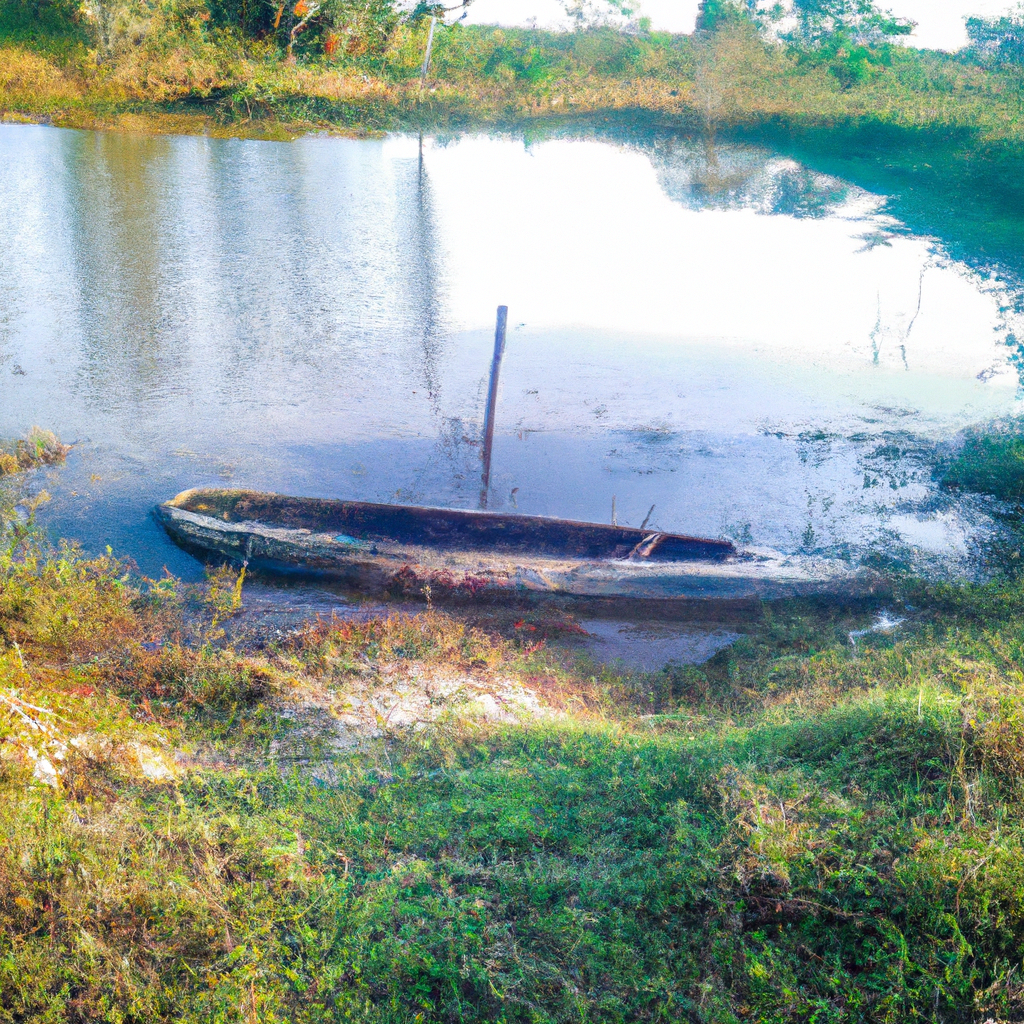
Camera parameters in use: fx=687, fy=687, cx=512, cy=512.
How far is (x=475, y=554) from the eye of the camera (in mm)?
6738

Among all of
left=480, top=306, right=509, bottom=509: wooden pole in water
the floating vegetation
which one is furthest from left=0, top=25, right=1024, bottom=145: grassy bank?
the floating vegetation

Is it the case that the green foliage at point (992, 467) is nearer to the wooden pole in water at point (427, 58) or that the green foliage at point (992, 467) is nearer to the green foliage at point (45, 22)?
the wooden pole in water at point (427, 58)

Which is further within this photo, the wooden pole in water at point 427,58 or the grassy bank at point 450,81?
the wooden pole in water at point 427,58

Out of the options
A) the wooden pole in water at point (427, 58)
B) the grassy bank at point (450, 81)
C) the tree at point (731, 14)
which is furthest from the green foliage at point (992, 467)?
the wooden pole in water at point (427, 58)

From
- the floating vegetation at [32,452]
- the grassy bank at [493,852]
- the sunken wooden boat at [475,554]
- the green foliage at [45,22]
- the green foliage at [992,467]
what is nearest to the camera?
the grassy bank at [493,852]

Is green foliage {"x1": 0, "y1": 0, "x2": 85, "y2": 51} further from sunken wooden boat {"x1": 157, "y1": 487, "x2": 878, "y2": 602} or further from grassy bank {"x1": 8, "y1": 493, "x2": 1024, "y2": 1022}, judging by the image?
grassy bank {"x1": 8, "y1": 493, "x2": 1024, "y2": 1022}

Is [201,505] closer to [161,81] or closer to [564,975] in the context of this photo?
[564,975]

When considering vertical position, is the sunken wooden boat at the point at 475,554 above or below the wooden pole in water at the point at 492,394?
below

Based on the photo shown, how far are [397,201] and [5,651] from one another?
1667 centimetres

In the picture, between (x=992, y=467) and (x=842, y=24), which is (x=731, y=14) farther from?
(x=992, y=467)

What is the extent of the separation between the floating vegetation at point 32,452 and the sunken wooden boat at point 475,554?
9.33ft

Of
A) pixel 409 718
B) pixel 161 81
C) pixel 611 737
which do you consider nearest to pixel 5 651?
pixel 409 718

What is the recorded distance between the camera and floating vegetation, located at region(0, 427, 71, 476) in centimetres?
846

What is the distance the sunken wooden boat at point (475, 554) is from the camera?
21.0 feet
